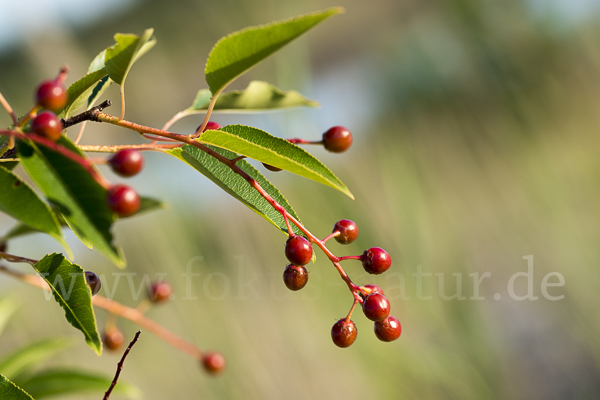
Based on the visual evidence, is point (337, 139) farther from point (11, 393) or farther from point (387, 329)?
point (11, 393)

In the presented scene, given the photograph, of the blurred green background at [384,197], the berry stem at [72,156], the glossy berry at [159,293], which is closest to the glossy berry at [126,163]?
the berry stem at [72,156]

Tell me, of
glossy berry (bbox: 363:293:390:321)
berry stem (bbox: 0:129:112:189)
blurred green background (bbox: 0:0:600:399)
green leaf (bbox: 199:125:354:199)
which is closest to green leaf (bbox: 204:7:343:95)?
green leaf (bbox: 199:125:354:199)

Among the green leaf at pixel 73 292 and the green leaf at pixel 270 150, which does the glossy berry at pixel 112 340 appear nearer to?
the green leaf at pixel 73 292

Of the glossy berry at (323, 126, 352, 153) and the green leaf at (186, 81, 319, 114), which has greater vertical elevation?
the green leaf at (186, 81, 319, 114)

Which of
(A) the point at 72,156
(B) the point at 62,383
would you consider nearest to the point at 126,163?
(A) the point at 72,156

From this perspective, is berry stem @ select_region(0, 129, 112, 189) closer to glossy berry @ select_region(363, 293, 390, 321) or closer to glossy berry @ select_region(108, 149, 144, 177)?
glossy berry @ select_region(108, 149, 144, 177)

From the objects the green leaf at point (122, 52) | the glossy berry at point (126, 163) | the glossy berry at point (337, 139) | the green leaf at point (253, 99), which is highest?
the green leaf at point (122, 52)
